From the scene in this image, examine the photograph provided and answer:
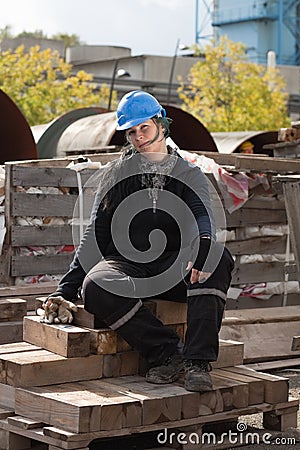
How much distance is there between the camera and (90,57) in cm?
4359

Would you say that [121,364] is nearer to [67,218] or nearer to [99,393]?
[99,393]

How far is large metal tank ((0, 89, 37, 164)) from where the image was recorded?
13359 millimetres

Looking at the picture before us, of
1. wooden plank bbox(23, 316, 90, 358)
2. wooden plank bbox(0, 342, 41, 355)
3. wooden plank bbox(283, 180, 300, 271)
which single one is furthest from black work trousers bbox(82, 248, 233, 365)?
wooden plank bbox(283, 180, 300, 271)

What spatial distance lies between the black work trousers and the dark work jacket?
23 cm

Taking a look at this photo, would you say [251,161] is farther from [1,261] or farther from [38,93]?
[38,93]

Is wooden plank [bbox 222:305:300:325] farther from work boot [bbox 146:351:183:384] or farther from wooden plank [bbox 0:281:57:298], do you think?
work boot [bbox 146:351:183:384]

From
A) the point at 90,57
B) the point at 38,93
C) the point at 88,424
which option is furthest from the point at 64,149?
the point at 90,57

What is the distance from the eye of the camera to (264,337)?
7883mm

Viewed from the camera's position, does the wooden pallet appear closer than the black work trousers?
Yes

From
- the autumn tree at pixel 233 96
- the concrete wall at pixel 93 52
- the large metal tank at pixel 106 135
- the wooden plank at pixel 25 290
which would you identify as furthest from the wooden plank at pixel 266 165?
the concrete wall at pixel 93 52

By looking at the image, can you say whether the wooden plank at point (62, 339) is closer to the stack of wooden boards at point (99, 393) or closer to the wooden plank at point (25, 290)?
the stack of wooden boards at point (99, 393)

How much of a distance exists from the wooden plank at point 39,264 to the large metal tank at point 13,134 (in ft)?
16.1

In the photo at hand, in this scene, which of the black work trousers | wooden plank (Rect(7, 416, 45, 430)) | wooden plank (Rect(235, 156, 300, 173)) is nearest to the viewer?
wooden plank (Rect(7, 416, 45, 430))

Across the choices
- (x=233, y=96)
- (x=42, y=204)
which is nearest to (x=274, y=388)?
(x=42, y=204)
